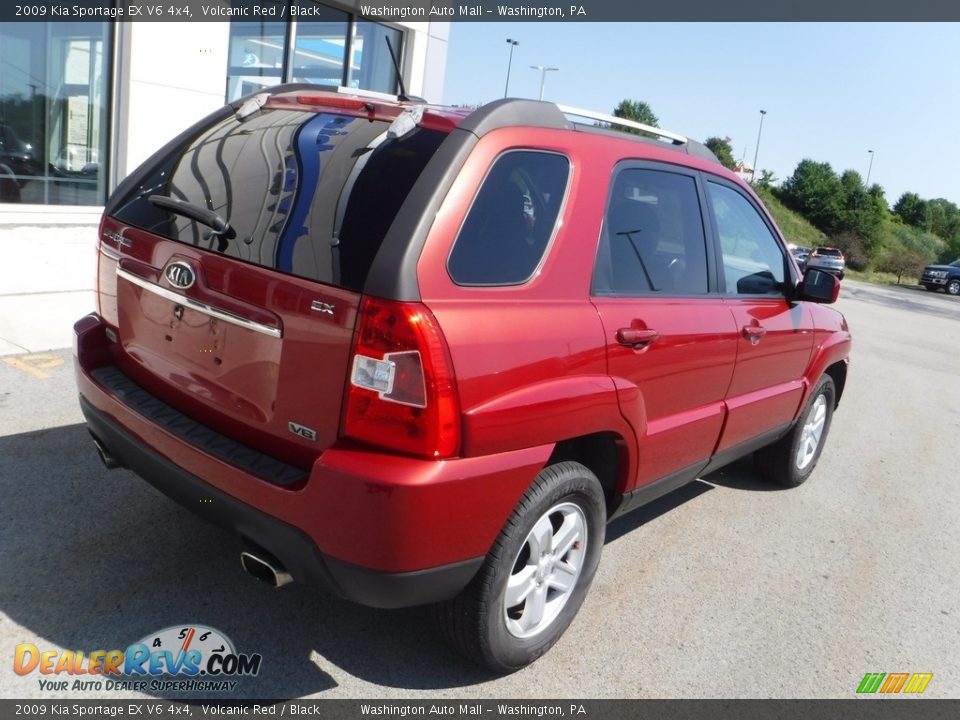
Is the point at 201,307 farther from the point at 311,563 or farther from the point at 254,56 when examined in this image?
the point at 254,56

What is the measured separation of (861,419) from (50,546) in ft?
A: 22.3

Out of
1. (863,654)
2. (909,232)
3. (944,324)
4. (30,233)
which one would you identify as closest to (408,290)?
(863,654)

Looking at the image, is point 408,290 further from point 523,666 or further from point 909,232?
point 909,232

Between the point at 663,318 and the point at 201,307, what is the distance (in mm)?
1754

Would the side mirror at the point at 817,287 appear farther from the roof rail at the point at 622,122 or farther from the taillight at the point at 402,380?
the taillight at the point at 402,380

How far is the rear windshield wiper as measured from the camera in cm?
282

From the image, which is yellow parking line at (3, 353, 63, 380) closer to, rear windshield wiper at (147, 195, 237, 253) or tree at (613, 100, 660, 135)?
rear windshield wiper at (147, 195, 237, 253)

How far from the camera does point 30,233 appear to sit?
25.3 ft

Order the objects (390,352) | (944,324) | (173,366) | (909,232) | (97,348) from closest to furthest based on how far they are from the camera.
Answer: (390,352)
(173,366)
(97,348)
(944,324)
(909,232)

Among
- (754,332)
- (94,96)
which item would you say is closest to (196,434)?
(754,332)

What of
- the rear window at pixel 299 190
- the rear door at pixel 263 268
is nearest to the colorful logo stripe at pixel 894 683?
the rear door at pixel 263 268

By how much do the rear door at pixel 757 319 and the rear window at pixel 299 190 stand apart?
73.3 inches

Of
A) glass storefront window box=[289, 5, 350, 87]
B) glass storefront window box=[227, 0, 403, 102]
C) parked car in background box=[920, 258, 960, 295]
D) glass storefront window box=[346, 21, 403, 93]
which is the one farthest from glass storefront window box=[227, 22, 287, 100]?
parked car in background box=[920, 258, 960, 295]

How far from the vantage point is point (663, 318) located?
3.44 metres
